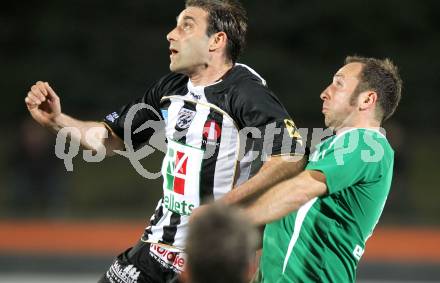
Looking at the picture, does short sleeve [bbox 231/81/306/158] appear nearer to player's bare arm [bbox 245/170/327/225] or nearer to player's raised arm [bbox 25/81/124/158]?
player's bare arm [bbox 245/170/327/225]

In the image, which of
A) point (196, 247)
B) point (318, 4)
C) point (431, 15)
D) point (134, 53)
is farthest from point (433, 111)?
point (196, 247)

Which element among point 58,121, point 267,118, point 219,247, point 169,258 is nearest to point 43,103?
point 58,121

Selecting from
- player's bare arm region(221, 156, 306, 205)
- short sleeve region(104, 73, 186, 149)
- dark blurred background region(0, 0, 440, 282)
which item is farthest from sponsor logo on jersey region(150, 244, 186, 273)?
dark blurred background region(0, 0, 440, 282)

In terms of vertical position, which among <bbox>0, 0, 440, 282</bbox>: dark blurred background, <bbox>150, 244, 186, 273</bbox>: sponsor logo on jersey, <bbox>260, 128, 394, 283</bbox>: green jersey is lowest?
<bbox>150, 244, 186, 273</bbox>: sponsor logo on jersey

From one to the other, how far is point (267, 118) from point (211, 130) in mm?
378

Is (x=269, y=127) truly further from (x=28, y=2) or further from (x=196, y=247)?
(x=28, y=2)

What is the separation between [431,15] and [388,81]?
1534cm

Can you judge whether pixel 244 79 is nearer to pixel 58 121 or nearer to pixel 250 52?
pixel 58 121

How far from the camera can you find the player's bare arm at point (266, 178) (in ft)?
11.2

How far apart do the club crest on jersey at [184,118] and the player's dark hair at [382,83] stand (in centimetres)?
86

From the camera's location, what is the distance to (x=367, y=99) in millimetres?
3709

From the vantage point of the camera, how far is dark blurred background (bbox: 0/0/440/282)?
56.8 feet

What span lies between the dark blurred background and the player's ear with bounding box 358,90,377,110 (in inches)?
490

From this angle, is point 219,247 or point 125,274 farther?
point 125,274
